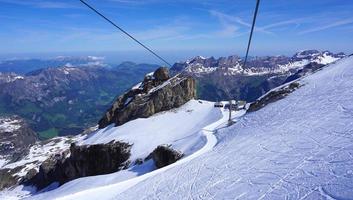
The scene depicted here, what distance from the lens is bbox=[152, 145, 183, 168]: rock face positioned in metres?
46.1

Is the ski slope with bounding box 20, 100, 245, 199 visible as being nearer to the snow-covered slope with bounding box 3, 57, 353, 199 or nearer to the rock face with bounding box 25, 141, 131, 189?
the snow-covered slope with bounding box 3, 57, 353, 199

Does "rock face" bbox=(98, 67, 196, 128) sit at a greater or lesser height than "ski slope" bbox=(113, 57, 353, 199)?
lesser

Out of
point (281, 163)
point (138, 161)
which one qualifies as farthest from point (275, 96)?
point (281, 163)

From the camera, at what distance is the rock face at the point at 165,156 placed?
46075 mm

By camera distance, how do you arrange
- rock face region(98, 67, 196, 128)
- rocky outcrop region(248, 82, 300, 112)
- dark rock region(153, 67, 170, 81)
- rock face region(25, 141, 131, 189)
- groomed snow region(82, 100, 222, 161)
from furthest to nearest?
dark rock region(153, 67, 170, 81), rock face region(98, 67, 196, 128), rock face region(25, 141, 131, 189), groomed snow region(82, 100, 222, 161), rocky outcrop region(248, 82, 300, 112)

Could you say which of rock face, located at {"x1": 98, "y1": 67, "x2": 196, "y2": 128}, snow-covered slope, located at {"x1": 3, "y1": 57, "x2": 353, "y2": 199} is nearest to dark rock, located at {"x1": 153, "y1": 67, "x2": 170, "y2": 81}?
rock face, located at {"x1": 98, "y1": 67, "x2": 196, "y2": 128}

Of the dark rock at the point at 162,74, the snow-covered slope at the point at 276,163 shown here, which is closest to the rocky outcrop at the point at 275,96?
the snow-covered slope at the point at 276,163

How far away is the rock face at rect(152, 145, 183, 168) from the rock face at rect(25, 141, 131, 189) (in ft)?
48.7

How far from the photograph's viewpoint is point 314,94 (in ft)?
154

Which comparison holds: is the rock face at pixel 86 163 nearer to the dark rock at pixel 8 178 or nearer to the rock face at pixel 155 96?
the rock face at pixel 155 96

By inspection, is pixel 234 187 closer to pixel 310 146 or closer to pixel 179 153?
pixel 310 146

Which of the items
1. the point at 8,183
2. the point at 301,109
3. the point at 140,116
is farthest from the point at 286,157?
the point at 8,183

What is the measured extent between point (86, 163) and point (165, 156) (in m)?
36.1

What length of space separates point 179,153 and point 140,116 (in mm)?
42776
